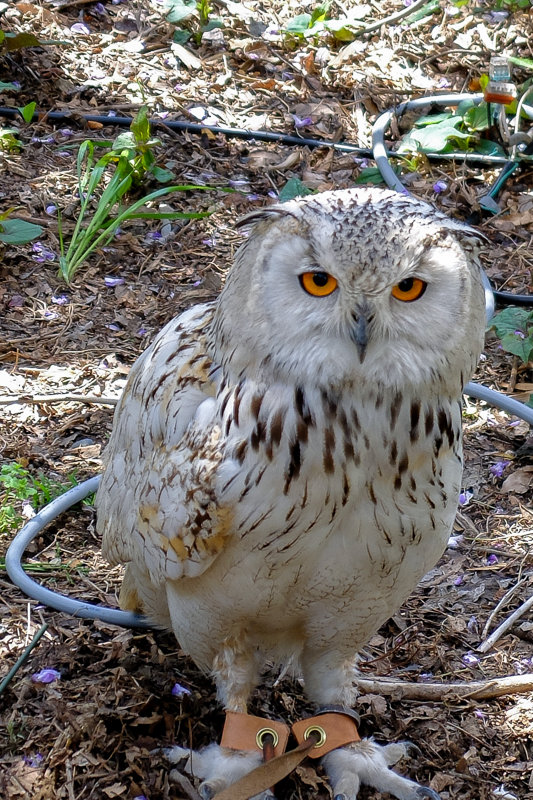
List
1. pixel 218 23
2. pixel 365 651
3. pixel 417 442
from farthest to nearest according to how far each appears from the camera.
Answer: pixel 218 23 → pixel 365 651 → pixel 417 442

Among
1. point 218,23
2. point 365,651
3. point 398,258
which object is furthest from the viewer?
point 218,23

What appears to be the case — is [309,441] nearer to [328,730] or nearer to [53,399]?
[328,730]

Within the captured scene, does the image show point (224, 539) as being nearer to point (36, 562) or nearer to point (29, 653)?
point (29, 653)

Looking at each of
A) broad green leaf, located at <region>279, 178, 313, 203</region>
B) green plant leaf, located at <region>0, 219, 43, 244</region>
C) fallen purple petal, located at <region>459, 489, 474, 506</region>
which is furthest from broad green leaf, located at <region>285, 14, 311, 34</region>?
fallen purple petal, located at <region>459, 489, 474, 506</region>

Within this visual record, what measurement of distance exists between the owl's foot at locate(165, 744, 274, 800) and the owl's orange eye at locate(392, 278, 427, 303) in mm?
1429

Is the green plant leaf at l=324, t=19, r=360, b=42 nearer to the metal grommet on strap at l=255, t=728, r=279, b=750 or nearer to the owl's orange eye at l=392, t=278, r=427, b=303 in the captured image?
the owl's orange eye at l=392, t=278, r=427, b=303

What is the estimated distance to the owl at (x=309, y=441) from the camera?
2.21 meters

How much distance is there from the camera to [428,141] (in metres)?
6.05

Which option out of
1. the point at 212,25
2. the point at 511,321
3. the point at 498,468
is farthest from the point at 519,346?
the point at 212,25

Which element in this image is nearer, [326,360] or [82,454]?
[326,360]

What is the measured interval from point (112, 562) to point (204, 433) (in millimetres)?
882

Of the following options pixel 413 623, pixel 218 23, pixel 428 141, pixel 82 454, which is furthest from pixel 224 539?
pixel 218 23

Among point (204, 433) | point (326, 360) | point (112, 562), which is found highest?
point (326, 360)

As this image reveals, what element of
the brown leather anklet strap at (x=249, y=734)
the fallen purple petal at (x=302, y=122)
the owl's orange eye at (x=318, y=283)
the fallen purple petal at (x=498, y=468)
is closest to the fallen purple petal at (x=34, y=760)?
the brown leather anklet strap at (x=249, y=734)
